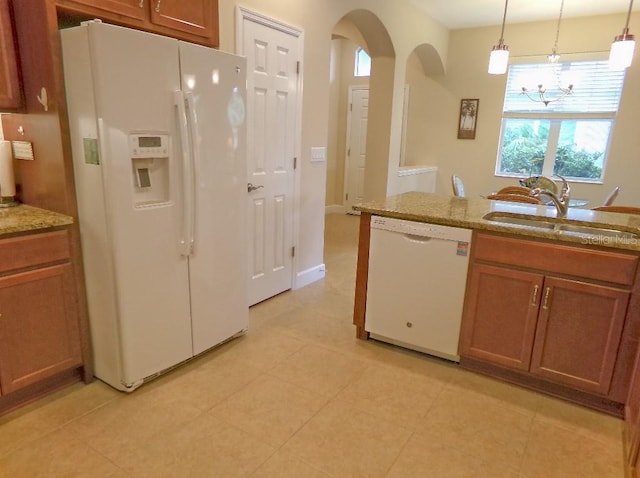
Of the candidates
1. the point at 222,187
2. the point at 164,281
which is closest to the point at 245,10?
the point at 222,187

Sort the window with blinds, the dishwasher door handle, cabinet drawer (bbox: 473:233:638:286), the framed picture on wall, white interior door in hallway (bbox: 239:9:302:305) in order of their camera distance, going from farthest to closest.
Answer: the framed picture on wall < the window with blinds < white interior door in hallway (bbox: 239:9:302:305) < the dishwasher door handle < cabinet drawer (bbox: 473:233:638:286)

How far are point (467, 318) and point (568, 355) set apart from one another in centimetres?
51

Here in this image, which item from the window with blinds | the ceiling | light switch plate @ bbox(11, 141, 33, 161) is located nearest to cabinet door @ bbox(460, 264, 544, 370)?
light switch plate @ bbox(11, 141, 33, 161)

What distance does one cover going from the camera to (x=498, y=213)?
2590 mm

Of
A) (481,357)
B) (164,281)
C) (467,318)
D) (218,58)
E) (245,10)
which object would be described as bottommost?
(481,357)

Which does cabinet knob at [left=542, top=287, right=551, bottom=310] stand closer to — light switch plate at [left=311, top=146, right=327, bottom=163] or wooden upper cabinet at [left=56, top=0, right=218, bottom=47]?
light switch plate at [left=311, top=146, right=327, bottom=163]

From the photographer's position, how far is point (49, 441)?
182cm

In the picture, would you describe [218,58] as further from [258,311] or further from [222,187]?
[258,311]

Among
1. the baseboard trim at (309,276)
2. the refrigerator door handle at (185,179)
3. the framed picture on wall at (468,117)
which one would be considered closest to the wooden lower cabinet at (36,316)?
the refrigerator door handle at (185,179)

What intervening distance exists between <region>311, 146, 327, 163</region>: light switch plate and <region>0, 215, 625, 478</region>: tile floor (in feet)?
5.72

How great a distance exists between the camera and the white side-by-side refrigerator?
73.8 inches

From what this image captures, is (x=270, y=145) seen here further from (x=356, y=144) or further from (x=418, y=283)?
(x=356, y=144)

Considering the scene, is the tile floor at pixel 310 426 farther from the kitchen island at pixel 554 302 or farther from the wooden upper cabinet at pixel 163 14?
the wooden upper cabinet at pixel 163 14

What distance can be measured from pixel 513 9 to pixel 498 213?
11.7 feet
